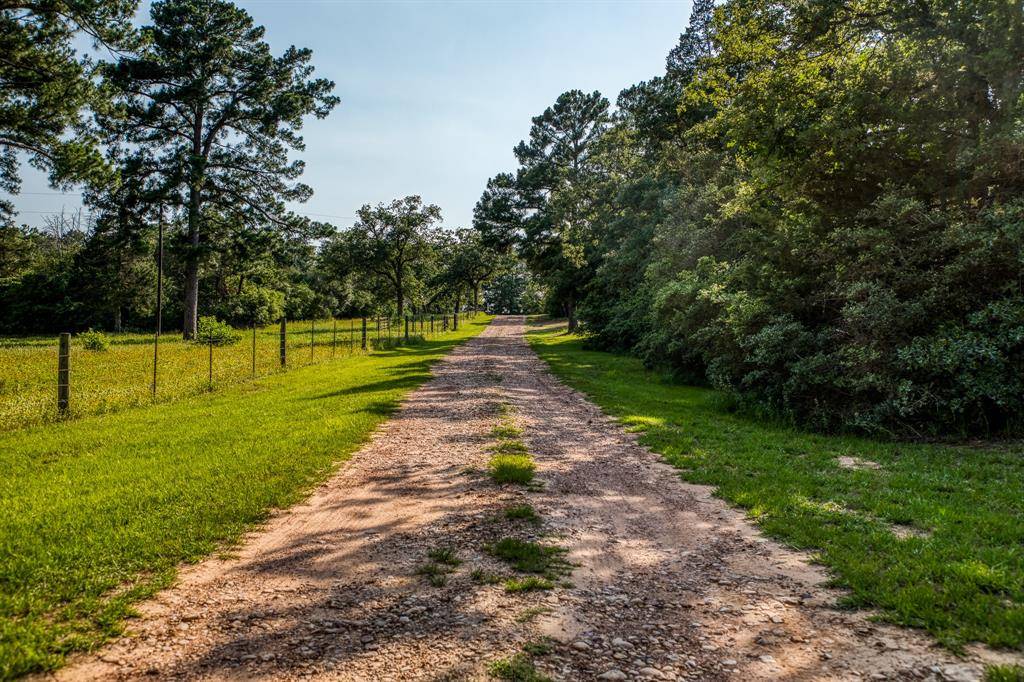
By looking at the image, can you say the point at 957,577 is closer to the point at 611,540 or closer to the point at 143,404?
the point at 611,540

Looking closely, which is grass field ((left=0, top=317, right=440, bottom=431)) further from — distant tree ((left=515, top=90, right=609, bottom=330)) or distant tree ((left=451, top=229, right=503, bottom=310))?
distant tree ((left=451, top=229, right=503, bottom=310))

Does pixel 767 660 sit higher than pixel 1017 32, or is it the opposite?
pixel 1017 32

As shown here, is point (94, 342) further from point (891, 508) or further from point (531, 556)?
point (891, 508)

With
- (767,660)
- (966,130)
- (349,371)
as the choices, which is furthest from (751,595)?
(349,371)

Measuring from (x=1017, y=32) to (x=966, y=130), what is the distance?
164 cm

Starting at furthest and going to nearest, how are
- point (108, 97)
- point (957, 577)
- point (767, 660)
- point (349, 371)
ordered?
1. point (108, 97)
2. point (349, 371)
3. point (957, 577)
4. point (767, 660)

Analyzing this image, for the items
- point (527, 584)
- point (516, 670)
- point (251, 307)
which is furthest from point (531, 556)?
point (251, 307)

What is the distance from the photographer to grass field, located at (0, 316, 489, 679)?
3557mm

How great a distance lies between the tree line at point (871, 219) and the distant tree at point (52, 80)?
60.3 ft

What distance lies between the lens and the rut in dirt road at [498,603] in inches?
119

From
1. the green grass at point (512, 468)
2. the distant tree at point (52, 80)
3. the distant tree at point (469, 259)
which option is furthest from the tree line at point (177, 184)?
the green grass at point (512, 468)

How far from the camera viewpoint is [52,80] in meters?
18.5

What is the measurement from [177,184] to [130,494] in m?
31.2

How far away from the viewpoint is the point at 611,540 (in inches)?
193
